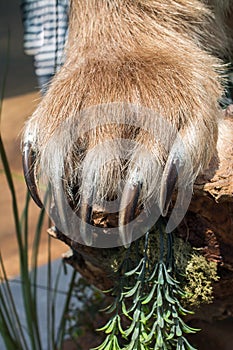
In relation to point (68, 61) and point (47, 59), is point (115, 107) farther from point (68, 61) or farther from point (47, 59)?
point (47, 59)

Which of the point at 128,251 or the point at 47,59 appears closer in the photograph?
the point at 128,251

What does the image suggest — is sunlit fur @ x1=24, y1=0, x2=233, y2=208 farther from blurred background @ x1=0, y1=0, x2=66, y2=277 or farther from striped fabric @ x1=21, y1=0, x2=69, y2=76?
blurred background @ x1=0, y1=0, x2=66, y2=277

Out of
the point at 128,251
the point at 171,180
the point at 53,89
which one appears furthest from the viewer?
the point at 53,89

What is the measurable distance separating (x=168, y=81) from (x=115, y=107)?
0.37ft

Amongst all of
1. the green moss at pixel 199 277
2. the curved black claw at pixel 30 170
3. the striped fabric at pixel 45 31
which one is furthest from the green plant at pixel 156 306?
the striped fabric at pixel 45 31

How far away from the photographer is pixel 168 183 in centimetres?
105

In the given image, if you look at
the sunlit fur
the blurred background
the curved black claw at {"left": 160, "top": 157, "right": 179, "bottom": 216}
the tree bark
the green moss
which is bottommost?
the blurred background

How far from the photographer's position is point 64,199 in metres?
1.13

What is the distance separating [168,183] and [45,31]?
72 cm

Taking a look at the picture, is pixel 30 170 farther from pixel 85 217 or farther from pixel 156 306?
pixel 156 306

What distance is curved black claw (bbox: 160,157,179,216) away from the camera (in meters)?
1.05

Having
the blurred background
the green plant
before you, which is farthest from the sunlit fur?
the blurred background

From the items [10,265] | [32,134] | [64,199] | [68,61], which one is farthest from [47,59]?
[10,265]

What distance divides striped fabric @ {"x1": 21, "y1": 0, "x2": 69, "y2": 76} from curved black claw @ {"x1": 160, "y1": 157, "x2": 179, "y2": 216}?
614 millimetres
